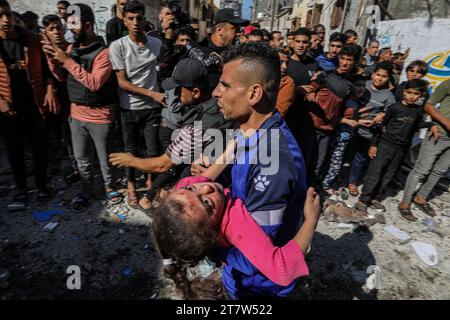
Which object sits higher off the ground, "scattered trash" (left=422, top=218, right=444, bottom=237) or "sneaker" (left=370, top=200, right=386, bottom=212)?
"sneaker" (left=370, top=200, right=386, bottom=212)

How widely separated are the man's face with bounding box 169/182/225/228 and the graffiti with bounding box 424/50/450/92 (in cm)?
734

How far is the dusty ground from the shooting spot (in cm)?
275

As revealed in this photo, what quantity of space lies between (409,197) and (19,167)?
19.5ft

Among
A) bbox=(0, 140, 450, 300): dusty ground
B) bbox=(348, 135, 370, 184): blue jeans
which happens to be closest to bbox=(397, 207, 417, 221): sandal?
bbox=(0, 140, 450, 300): dusty ground

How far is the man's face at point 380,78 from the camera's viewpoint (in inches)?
166

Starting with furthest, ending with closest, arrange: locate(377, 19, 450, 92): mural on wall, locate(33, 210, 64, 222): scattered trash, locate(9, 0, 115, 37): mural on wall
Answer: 1. locate(9, 0, 115, 37): mural on wall
2. locate(377, 19, 450, 92): mural on wall
3. locate(33, 210, 64, 222): scattered trash

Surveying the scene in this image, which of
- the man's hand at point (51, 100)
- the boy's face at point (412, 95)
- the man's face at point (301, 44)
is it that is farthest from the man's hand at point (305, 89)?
the man's hand at point (51, 100)

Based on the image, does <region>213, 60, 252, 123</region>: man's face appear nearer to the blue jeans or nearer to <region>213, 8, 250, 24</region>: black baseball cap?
<region>213, 8, 250, 24</region>: black baseball cap

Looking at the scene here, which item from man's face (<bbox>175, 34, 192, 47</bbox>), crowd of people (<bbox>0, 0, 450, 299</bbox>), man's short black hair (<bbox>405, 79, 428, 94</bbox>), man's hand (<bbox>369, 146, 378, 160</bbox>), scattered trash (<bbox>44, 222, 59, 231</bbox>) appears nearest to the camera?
crowd of people (<bbox>0, 0, 450, 299</bbox>)

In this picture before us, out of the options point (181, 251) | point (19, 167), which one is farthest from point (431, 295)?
point (19, 167)

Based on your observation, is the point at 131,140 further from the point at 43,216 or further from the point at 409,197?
the point at 409,197

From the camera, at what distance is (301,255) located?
1.30m

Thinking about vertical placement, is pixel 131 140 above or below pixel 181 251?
below

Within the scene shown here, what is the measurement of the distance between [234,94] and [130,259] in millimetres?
2468
